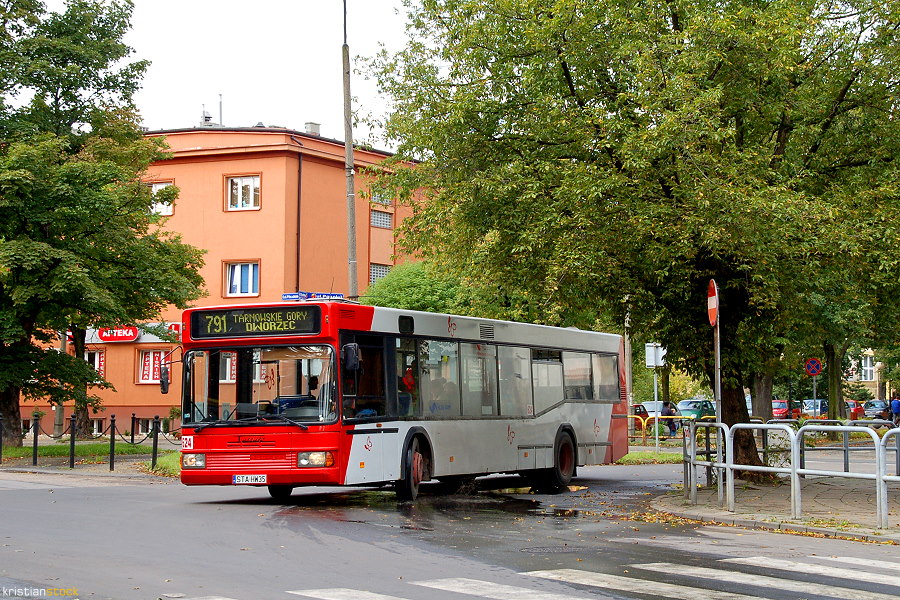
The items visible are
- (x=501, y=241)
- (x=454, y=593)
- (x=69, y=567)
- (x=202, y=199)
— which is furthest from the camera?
(x=202, y=199)

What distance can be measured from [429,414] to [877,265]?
6847 millimetres

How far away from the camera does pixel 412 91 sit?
18.8 m

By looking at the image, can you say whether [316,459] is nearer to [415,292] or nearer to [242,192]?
[415,292]

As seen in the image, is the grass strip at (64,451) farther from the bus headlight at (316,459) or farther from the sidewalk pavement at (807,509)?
the sidewalk pavement at (807,509)

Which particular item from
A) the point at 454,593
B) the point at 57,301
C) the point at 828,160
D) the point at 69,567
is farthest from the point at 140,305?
the point at 454,593

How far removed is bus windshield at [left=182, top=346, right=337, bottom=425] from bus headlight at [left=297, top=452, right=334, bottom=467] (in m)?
0.45

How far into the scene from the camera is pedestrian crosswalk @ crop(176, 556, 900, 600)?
325 inches

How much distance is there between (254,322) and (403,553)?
5.96m

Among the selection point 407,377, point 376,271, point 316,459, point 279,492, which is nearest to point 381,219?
point 376,271

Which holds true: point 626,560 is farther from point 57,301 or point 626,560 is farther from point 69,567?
point 57,301

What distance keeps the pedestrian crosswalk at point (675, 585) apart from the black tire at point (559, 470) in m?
10.2

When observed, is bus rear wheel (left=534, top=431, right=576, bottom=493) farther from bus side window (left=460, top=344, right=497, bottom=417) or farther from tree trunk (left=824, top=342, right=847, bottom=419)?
tree trunk (left=824, top=342, right=847, bottom=419)

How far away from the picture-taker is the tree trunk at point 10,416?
1185 inches

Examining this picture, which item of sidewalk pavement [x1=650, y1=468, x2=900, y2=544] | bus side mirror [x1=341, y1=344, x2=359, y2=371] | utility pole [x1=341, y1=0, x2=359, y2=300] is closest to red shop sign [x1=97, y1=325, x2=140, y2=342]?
utility pole [x1=341, y1=0, x2=359, y2=300]
